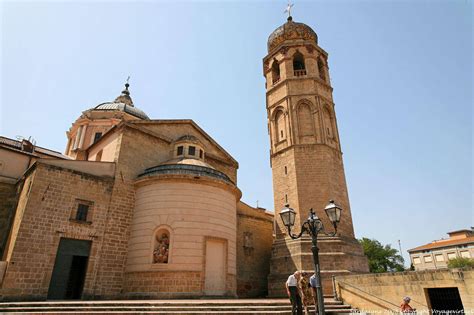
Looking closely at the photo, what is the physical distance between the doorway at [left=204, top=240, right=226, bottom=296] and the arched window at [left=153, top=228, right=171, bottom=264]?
1843mm

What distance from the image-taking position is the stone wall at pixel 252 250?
17883 mm

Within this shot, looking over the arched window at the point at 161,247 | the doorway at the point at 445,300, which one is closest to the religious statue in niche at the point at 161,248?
the arched window at the point at 161,247

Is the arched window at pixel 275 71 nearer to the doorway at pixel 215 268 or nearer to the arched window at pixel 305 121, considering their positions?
the arched window at pixel 305 121

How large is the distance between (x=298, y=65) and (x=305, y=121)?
19.4ft

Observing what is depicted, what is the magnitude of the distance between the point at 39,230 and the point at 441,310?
14.8 metres

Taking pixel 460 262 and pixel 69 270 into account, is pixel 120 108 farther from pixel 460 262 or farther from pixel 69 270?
pixel 460 262

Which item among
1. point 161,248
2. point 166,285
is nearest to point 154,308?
point 166,285

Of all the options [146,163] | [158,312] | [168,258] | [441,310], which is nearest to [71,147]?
[146,163]

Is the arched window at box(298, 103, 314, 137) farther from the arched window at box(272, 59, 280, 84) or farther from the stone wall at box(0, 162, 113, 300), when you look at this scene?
the stone wall at box(0, 162, 113, 300)

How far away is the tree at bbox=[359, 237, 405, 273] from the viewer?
143 feet

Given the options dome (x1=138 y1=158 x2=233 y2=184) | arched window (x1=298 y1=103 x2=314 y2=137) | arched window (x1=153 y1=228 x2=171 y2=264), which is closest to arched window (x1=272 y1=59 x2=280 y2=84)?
arched window (x1=298 y1=103 x2=314 y2=137)

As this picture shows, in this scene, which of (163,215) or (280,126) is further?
(280,126)

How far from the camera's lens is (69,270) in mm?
12852

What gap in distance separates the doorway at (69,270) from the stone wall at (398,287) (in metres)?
11.0
